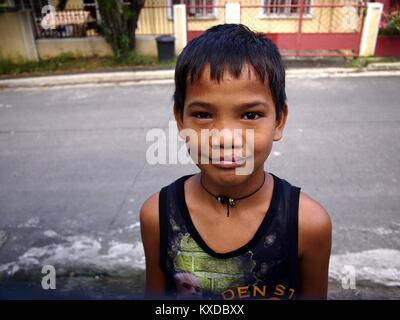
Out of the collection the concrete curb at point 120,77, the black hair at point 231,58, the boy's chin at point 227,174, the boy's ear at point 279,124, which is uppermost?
the black hair at point 231,58

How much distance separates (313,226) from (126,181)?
3471 mm

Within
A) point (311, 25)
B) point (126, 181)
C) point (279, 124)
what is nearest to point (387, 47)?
point (311, 25)

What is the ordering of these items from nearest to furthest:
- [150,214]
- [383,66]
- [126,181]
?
1. [150,214]
2. [126,181]
3. [383,66]

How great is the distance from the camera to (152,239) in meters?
1.25

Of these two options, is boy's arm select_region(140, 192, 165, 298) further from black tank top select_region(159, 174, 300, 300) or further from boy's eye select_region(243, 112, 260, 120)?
boy's eye select_region(243, 112, 260, 120)

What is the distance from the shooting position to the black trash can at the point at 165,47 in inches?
405

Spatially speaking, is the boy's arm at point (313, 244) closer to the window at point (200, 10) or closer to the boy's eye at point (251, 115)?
the boy's eye at point (251, 115)

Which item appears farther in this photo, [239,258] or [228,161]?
[239,258]

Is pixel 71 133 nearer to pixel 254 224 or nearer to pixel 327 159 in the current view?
pixel 327 159

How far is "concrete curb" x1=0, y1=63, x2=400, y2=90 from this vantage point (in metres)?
9.29

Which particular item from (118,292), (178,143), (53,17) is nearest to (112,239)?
(118,292)

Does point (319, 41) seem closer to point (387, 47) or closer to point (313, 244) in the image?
point (387, 47)
